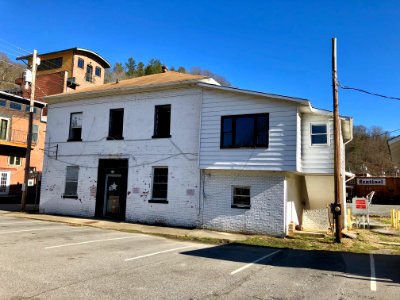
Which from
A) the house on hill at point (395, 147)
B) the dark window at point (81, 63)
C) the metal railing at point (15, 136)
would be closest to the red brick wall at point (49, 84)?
the dark window at point (81, 63)

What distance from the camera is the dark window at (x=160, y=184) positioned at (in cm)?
1805

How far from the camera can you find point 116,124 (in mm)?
20219

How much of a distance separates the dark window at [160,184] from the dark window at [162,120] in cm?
189

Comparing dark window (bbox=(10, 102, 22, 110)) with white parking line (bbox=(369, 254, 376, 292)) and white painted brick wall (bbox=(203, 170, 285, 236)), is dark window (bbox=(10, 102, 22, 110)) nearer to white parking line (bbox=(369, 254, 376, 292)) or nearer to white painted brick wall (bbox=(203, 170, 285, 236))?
white painted brick wall (bbox=(203, 170, 285, 236))

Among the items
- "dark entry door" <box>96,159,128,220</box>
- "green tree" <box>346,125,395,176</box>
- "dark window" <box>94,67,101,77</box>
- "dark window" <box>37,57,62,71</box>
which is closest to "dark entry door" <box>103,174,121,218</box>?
"dark entry door" <box>96,159,128,220</box>

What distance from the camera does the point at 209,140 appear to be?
1681 centimetres

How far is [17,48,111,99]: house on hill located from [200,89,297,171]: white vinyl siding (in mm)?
32089

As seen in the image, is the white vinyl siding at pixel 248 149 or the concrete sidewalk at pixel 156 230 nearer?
the concrete sidewalk at pixel 156 230

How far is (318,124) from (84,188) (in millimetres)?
13203

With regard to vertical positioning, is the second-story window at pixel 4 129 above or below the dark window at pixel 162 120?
above

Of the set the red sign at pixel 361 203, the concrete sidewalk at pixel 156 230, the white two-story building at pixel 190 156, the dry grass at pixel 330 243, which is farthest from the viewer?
the red sign at pixel 361 203

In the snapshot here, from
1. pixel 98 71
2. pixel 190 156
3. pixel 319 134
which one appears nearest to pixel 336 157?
pixel 319 134

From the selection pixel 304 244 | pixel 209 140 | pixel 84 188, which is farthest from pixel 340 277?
pixel 84 188

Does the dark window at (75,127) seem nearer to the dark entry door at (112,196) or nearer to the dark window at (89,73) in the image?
the dark entry door at (112,196)
